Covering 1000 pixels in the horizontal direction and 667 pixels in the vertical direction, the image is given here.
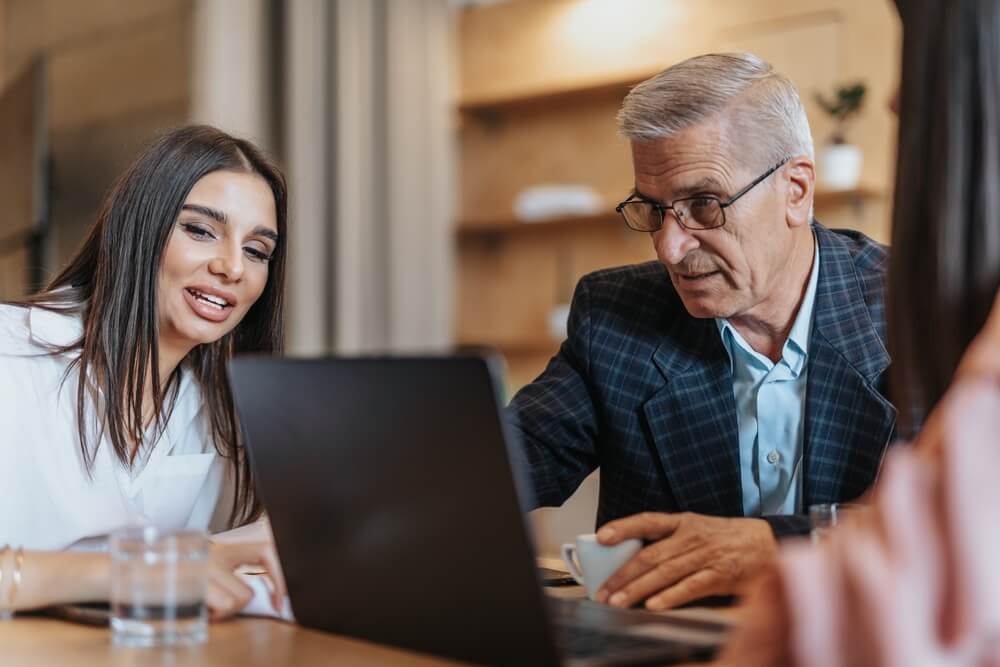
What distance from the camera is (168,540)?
3.26 feet

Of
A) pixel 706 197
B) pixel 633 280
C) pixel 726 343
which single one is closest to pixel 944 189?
pixel 706 197

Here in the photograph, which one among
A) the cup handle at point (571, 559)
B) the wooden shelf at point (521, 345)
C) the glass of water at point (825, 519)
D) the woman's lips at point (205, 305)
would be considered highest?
the woman's lips at point (205, 305)

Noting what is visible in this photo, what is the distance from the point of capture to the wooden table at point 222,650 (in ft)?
3.01

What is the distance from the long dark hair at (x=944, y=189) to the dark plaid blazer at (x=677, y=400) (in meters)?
0.78

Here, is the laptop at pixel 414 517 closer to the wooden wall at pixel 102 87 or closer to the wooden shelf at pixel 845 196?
the wooden shelf at pixel 845 196

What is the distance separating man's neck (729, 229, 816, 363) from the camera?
1725 millimetres

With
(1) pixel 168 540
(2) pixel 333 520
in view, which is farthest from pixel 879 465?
(1) pixel 168 540

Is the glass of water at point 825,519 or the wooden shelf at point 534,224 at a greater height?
the wooden shelf at point 534,224

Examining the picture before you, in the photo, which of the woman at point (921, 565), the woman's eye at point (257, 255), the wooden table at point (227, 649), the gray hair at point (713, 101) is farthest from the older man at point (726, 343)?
the woman at point (921, 565)

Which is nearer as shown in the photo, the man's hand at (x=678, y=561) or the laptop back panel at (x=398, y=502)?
the laptop back panel at (x=398, y=502)

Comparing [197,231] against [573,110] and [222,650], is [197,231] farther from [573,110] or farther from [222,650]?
[573,110]

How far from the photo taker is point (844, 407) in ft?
5.32

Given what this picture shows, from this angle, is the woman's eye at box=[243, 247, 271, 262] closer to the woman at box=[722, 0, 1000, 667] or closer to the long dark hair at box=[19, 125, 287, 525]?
the long dark hair at box=[19, 125, 287, 525]

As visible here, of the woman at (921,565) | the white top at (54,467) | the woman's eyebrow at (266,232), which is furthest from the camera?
the woman's eyebrow at (266,232)
